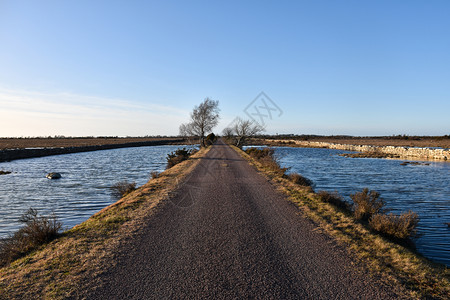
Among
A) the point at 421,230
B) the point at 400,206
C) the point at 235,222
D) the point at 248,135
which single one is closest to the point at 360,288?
the point at 235,222

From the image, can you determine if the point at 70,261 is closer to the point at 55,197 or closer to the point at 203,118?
the point at 55,197

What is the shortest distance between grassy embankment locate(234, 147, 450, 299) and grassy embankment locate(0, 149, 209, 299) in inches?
206

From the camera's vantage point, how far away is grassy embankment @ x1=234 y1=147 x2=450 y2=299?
4.76 metres

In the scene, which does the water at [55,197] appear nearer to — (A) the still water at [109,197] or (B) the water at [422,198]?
(A) the still water at [109,197]

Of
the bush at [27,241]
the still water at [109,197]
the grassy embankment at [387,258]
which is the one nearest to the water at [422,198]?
the still water at [109,197]

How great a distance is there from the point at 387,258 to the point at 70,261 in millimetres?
6593

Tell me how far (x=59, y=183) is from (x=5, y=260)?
15.0m

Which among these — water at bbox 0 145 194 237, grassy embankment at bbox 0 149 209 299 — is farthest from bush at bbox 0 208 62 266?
water at bbox 0 145 194 237

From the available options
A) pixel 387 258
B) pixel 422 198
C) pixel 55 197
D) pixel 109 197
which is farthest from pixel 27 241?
pixel 422 198

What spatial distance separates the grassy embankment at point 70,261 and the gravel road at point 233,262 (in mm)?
360

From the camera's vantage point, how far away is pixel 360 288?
4.56 metres

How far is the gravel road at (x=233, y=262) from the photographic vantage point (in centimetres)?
442

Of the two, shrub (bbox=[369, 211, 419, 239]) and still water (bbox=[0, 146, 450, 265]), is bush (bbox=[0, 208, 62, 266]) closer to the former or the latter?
still water (bbox=[0, 146, 450, 265])

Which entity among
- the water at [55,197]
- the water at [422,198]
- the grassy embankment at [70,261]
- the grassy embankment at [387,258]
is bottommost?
the water at [422,198]
